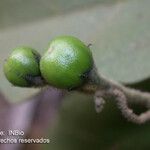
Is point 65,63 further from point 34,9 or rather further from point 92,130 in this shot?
point 34,9

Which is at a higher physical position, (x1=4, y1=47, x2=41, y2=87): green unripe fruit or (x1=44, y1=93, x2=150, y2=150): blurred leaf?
(x1=4, y1=47, x2=41, y2=87): green unripe fruit

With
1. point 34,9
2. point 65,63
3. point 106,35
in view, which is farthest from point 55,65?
point 34,9

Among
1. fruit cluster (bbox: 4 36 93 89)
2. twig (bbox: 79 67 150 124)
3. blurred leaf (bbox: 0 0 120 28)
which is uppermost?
blurred leaf (bbox: 0 0 120 28)

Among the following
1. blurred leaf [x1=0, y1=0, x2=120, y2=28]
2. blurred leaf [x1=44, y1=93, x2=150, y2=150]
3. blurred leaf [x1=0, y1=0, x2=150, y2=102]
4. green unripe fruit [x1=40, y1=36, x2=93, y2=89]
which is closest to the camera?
green unripe fruit [x1=40, y1=36, x2=93, y2=89]

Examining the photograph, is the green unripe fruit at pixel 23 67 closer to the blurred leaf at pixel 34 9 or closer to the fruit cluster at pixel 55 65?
the fruit cluster at pixel 55 65

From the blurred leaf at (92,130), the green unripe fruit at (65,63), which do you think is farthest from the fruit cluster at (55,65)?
the blurred leaf at (92,130)

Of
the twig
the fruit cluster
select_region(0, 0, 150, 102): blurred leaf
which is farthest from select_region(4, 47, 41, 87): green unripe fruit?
select_region(0, 0, 150, 102): blurred leaf

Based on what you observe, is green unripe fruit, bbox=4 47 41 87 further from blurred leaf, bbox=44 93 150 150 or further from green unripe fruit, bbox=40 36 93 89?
blurred leaf, bbox=44 93 150 150
